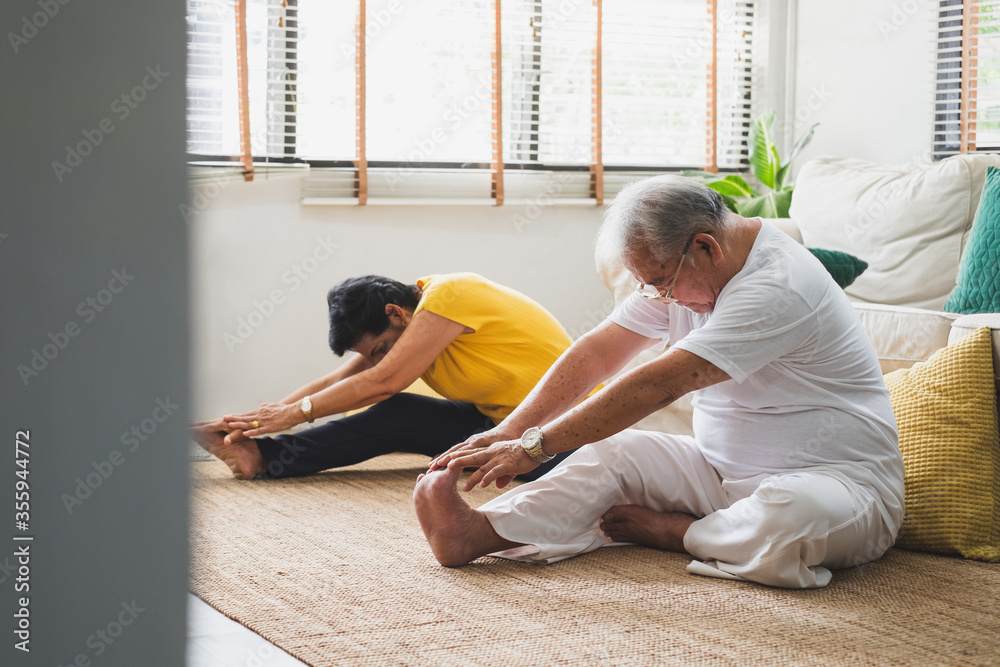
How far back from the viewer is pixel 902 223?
292 cm

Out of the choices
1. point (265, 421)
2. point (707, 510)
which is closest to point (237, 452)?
point (265, 421)

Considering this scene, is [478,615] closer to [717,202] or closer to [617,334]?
[617,334]

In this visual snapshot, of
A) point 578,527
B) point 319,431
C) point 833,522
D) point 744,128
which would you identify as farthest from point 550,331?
point 744,128

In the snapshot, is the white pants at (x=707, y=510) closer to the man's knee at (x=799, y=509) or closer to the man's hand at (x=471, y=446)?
the man's knee at (x=799, y=509)

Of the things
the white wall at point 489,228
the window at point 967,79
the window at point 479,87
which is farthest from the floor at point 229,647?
the window at point 967,79

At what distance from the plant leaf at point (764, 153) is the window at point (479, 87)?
23 centimetres

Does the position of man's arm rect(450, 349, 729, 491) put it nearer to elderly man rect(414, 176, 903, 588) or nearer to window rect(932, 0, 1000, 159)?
elderly man rect(414, 176, 903, 588)

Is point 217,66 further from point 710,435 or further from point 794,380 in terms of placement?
point 794,380

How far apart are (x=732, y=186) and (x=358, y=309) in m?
1.91

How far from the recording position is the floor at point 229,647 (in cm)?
127

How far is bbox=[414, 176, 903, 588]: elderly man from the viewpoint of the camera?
5.09 feet

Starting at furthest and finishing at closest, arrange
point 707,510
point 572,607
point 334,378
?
point 334,378, point 707,510, point 572,607

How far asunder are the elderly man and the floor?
0.38m

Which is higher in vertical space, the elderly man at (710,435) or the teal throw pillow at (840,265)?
the teal throw pillow at (840,265)
